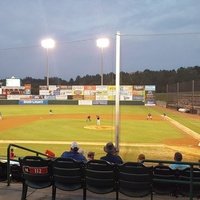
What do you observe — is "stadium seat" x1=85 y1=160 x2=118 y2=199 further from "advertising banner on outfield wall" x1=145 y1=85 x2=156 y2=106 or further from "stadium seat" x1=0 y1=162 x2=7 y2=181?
"advertising banner on outfield wall" x1=145 y1=85 x2=156 y2=106

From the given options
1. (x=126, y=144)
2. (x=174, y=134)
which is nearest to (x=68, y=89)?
(x=174, y=134)

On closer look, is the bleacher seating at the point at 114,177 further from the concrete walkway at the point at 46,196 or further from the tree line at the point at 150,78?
the tree line at the point at 150,78

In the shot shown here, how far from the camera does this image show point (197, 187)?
24.1 feet

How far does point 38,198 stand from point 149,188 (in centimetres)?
230

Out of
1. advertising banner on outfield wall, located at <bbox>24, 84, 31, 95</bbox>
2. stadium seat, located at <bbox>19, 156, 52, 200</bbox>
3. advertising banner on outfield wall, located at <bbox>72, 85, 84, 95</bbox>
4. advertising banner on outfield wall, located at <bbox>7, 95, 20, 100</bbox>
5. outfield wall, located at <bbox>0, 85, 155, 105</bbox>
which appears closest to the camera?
stadium seat, located at <bbox>19, 156, 52, 200</bbox>

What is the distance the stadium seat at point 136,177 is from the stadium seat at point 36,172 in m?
1.40

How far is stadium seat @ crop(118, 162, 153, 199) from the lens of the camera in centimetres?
702

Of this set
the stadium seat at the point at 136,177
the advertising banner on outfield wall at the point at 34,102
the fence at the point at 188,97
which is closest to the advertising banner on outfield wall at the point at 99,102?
the advertising banner on outfield wall at the point at 34,102

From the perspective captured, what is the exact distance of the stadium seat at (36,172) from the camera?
7562 mm

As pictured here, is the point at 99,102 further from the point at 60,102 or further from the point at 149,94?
the point at 149,94

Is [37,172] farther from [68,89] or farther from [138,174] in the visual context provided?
[68,89]

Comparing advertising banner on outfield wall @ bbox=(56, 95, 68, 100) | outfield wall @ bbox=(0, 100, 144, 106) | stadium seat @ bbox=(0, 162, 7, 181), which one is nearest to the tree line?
outfield wall @ bbox=(0, 100, 144, 106)

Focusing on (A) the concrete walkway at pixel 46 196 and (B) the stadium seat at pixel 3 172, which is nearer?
(A) the concrete walkway at pixel 46 196

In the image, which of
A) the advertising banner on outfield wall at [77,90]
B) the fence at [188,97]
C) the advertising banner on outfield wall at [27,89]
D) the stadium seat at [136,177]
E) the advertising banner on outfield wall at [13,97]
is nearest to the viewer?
the stadium seat at [136,177]
